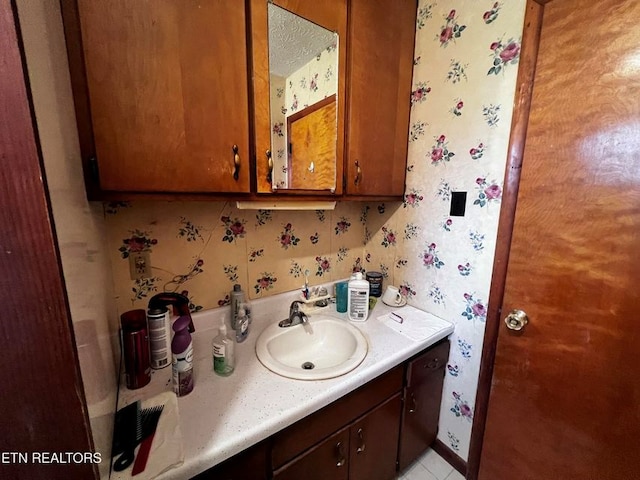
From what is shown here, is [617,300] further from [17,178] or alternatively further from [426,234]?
[17,178]

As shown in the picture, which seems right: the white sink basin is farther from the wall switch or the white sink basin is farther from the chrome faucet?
the wall switch

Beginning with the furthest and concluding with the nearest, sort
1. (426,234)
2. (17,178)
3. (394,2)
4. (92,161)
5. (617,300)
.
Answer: (426,234)
(394,2)
(617,300)
(92,161)
(17,178)

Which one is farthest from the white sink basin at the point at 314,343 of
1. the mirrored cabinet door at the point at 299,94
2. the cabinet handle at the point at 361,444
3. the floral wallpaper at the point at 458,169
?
the mirrored cabinet door at the point at 299,94

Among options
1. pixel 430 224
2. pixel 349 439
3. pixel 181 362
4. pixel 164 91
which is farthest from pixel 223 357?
pixel 430 224

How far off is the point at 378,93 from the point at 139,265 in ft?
3.73

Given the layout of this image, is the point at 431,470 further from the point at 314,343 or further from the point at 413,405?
the point at 314,343

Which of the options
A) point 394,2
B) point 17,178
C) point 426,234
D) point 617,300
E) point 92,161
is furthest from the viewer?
point 426,234

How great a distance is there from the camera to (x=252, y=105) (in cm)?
75

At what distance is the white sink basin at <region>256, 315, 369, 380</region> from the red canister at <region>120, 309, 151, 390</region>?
0.34 metres

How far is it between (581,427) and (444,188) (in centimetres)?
93

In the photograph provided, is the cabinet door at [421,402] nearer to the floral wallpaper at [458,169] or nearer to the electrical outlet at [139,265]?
the floral wallpaper at [458,169]

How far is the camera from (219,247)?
1019 mm

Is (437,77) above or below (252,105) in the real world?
above

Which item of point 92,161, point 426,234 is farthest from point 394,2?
point 92,161
